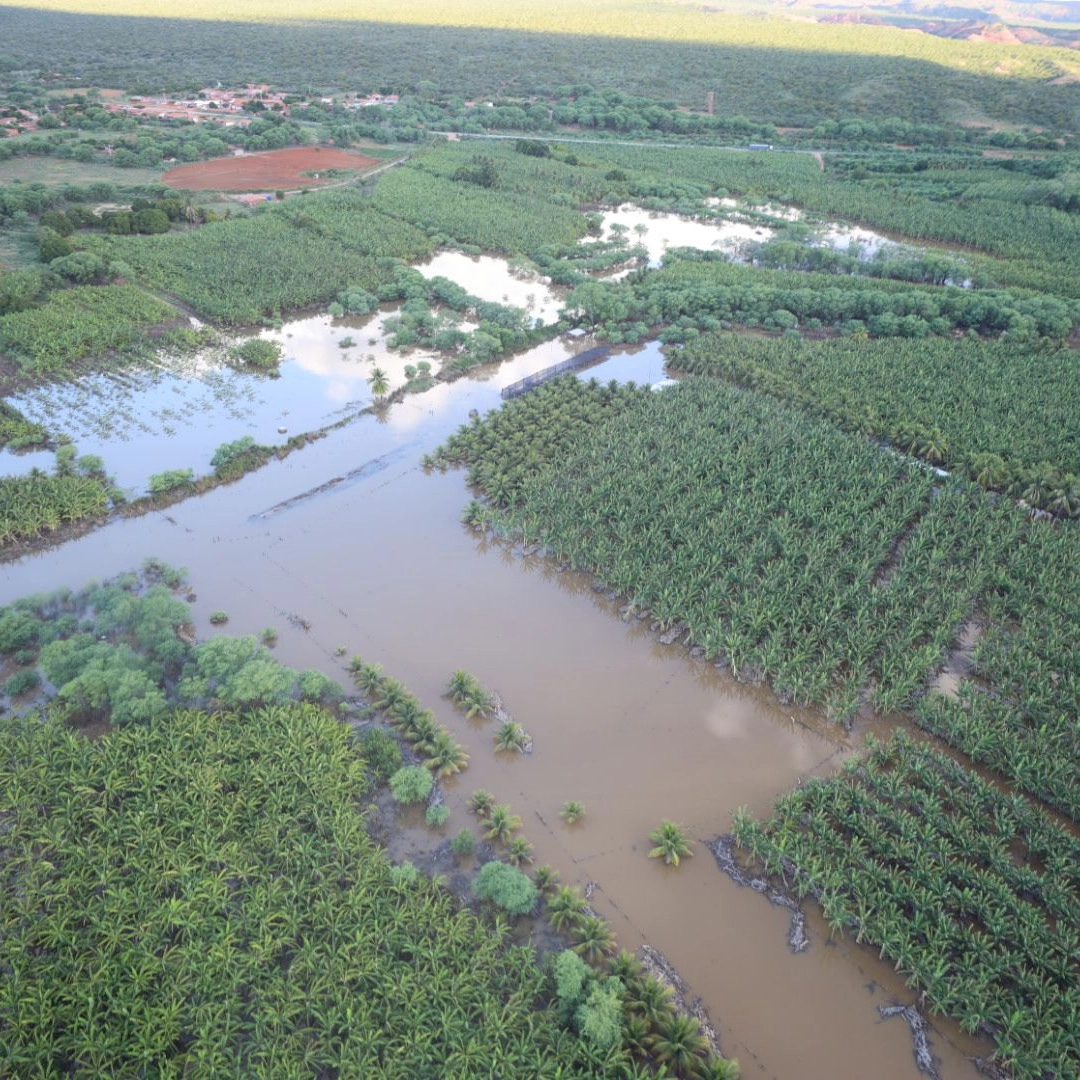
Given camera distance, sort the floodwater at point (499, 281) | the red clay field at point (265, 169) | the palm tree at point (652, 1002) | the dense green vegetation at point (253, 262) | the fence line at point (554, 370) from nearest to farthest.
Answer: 1. the palm tree at point (652, 1002)
2. the fence line at point (554, 370)
3. the dense green vegetation at point (253, 262)
4. the floodwater at point (499, 281)
5. the red clay field at point (265, 169)

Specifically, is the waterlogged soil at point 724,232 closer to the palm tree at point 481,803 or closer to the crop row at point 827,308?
the crop row at point 827,308

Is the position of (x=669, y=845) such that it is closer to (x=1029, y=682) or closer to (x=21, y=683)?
(x=1029, y=682)

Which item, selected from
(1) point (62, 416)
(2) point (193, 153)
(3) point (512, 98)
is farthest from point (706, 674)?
(3) point (512, 98)

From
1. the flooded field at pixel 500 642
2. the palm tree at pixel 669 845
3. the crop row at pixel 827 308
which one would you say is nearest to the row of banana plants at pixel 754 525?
the flooded field at pixel 500 642

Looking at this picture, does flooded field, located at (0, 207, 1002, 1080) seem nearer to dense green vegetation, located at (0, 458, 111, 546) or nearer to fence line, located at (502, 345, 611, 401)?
fence line, located at (502, 345, 611, 401)

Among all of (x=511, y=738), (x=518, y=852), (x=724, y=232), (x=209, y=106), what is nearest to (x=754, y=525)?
(x=511, y=738)

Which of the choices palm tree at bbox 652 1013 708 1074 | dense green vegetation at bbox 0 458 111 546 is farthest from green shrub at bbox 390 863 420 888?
dense green vegetation at bbox 0 458 111 546
